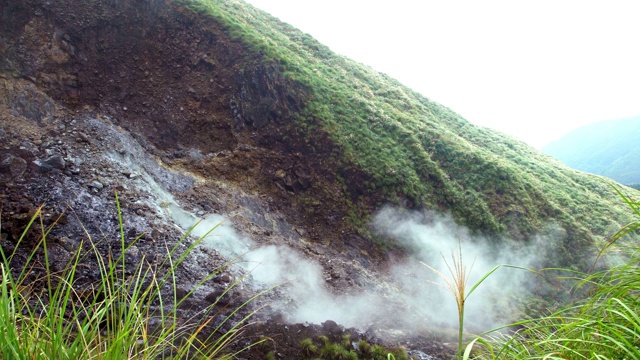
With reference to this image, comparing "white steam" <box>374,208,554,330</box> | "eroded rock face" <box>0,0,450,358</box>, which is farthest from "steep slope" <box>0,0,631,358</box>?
"white steam" <box>374,208,554,330</box>

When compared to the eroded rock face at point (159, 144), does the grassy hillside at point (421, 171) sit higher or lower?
higher

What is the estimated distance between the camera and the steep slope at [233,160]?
32.1 feet

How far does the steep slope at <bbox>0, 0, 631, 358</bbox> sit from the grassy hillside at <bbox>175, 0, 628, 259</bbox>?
3.2 inches

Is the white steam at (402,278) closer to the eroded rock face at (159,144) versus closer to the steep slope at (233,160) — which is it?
the steep slope at (233,160)

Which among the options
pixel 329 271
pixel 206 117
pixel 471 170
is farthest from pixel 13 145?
pixel 471 170

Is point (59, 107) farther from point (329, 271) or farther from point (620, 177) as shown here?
point (620, 177)

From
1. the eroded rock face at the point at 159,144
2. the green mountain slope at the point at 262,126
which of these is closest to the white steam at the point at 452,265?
the green mountain slope at the point at 262,126

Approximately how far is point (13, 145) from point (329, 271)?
9.01 meters

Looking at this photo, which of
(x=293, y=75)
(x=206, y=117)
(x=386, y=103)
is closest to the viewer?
(x=206, y=117)

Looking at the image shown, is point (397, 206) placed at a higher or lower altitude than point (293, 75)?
lower

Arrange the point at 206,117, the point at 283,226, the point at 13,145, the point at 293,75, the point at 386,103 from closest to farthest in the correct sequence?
the point at 13,145 < the point at 283,226 < the point at 206,117 < the point at 293,75 < the point at 386,103

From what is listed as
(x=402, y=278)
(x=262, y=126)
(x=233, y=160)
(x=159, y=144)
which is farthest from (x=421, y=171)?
(x=159, y=144)

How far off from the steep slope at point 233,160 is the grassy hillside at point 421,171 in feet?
0.26

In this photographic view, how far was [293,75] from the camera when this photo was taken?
52.1 feet
